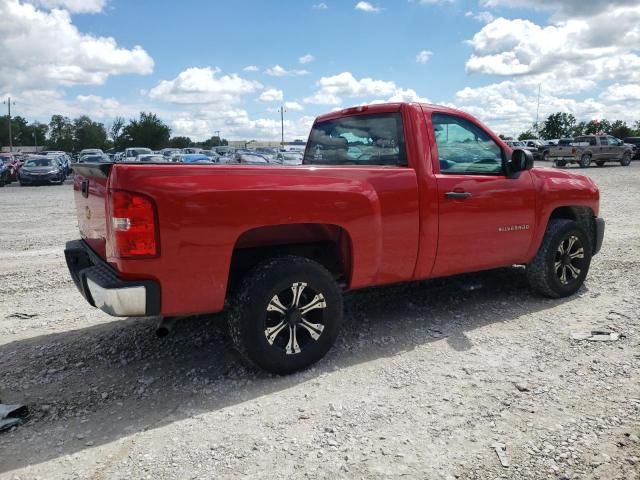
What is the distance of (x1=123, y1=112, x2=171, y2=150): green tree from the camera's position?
95.1 meters

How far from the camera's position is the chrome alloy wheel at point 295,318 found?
357 centimetres

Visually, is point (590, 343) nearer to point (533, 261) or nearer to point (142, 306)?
point (533, 261)

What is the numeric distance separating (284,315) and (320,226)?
749 millimetres

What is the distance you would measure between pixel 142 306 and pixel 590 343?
3.52 metres

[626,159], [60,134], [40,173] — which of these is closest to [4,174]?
[40,173]

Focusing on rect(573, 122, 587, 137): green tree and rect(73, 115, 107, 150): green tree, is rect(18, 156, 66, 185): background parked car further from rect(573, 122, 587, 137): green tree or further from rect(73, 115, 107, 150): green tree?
rect(73, 115, 107, 150): green tree

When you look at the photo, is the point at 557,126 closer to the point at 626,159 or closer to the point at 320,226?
the point at 626,159

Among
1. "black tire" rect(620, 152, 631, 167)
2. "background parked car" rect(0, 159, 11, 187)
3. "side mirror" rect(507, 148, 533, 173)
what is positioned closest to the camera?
"side mirror" rect(507, 148, 533, 173)

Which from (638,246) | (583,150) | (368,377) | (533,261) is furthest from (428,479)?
(583,150)

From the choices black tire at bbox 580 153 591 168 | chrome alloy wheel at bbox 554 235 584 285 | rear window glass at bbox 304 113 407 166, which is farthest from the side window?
black tire at bbox 580 153 591 168

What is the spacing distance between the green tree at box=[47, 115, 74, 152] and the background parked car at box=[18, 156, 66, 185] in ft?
313

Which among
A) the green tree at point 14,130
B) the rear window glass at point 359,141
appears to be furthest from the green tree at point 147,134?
the rear window glass at point 359,141

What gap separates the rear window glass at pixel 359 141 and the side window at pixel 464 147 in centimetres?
37

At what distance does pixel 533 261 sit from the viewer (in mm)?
5262
